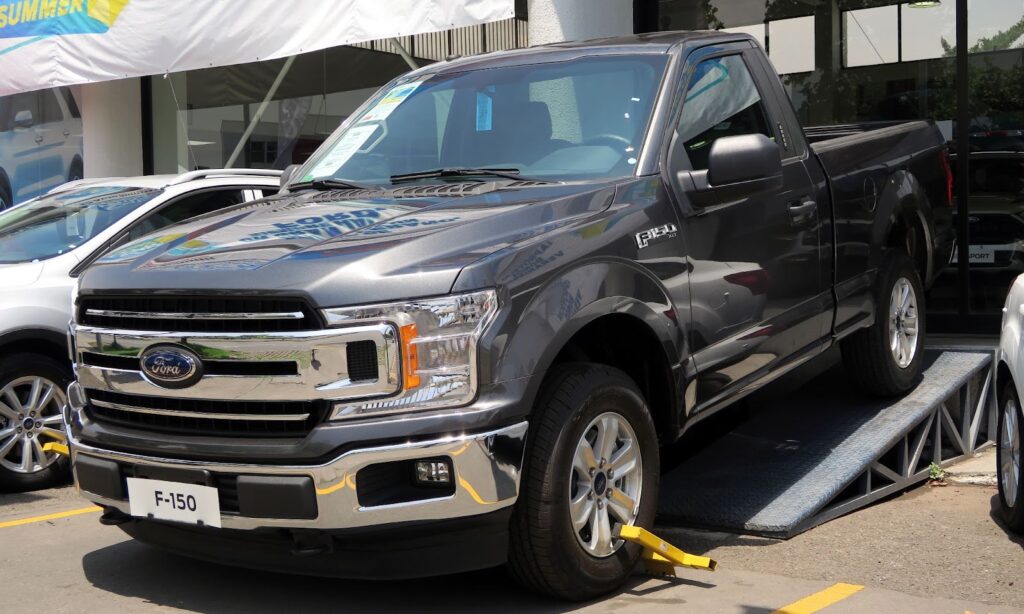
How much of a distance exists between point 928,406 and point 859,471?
118 cm

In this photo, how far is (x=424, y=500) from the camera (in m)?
3.64

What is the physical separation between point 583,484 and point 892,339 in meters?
3.26

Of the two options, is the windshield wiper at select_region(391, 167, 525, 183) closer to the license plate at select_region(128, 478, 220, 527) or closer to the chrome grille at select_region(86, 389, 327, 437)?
the chrome grille at select_region(86, 389, 327, 437)

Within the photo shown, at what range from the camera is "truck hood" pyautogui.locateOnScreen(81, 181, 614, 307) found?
3682mm

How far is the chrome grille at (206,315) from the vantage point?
368cm

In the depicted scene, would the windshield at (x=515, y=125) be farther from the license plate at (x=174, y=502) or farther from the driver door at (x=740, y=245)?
the license plate at (x=174, y=502)

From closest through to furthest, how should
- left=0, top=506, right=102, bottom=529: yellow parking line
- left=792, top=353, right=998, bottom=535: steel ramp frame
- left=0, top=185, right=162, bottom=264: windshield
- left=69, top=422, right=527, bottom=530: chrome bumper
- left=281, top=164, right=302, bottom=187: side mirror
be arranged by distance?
1. left=69, top=422, right=527, bottom=530: chrome bumper
2. left=281, top=164, right=302, bottom=187: side mirror
3. left=0, top=506, right=102, bottom=529: yellow parking line
4. left=792, top=353, right=998, bottom=535: steel ramp frame
5. left=0, top=185, right=162, bottom=264: windshield

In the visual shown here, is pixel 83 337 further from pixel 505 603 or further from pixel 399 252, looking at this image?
pixel 505 603

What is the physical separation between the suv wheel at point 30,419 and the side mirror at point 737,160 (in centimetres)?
392

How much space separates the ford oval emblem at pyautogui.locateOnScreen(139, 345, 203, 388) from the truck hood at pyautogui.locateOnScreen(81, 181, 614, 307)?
0.66 ft

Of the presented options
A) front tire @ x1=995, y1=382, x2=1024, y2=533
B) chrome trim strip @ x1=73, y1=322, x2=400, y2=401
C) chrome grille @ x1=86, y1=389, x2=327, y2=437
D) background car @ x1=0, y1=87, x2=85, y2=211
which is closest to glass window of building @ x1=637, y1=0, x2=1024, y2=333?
front tire @ x1=995, y1=382, x2=1024, y2=533

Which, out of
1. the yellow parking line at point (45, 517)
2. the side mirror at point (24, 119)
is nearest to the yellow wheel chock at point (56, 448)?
the yellow parking line at point (45, 517)

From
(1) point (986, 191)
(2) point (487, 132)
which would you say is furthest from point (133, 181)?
(1) point (986, 191)

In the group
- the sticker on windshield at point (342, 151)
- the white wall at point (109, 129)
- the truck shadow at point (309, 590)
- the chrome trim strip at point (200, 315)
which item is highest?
the white wall at point (109, 129)
